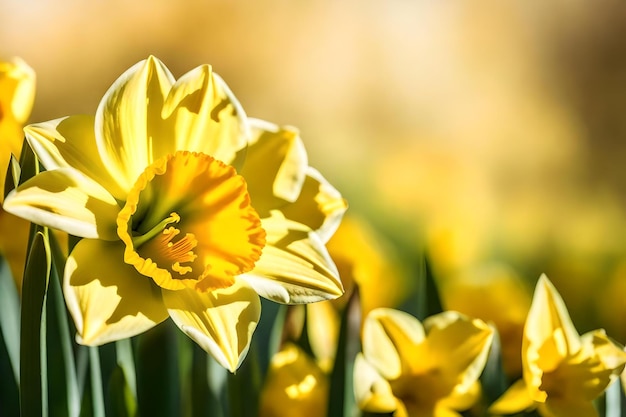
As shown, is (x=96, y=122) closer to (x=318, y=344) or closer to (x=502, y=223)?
(x=318, y=344)

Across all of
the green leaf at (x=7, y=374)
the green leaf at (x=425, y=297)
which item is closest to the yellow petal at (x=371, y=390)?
the green leaf at (x=425, y=297)

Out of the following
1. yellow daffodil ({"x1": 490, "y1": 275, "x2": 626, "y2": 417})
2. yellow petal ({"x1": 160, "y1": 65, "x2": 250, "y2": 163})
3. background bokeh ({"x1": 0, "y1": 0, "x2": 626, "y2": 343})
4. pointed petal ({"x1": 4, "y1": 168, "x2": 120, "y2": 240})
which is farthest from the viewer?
yellow daffodil ({"x1": 490, "y1": 275, "x2": 626, "y2": 417})

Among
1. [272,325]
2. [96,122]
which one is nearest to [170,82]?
[96,122]

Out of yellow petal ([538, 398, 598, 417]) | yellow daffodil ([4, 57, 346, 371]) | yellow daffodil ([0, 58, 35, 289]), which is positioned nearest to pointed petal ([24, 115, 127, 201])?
yellow daffodil ([4, 57, 346, 371])

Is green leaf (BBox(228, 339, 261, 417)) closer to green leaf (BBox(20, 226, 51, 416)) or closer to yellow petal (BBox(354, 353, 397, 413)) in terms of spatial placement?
yellow petal (BBox(354, 353, 397, 413))

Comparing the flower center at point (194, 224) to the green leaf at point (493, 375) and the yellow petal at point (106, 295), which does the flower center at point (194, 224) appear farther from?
the green leaf at point (493, 375)

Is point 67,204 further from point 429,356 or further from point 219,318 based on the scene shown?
point 429,356
